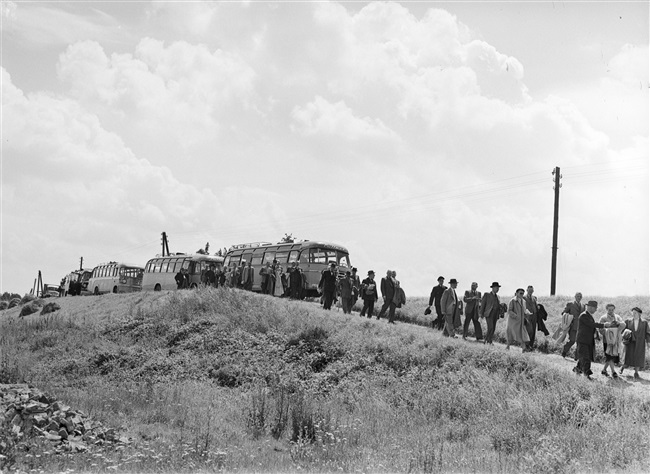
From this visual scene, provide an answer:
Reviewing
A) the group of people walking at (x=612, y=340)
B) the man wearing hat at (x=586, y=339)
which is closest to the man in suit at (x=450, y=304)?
the group of people walking at (x=612, y=340)

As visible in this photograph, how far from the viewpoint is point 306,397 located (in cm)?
1767

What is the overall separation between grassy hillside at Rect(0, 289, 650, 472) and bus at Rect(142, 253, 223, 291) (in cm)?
1339

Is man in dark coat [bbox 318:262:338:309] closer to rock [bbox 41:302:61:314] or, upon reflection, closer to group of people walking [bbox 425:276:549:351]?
group of people walking [bbox 425:276:549:351]

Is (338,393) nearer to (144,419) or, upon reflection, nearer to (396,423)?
(396,423)

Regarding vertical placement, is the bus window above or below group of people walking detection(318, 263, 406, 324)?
above

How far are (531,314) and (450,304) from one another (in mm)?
2666

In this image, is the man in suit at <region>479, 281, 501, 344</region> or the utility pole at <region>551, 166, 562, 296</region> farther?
the utility pole at <region>551, 166, 562, 296</region>

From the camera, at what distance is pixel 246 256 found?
38.7 meters

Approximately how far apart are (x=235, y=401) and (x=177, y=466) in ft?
21.2

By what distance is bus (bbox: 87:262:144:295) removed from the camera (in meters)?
50.8

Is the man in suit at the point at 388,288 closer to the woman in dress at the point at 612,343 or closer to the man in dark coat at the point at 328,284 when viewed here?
the man in dark coat at the point at 328,284

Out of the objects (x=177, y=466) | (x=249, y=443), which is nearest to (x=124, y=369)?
(x=249, y=443)

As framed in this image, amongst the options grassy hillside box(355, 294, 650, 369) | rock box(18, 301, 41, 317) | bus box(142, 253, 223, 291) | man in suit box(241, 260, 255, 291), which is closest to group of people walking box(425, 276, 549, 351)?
grassy hillside box(355, 294, 650, 369)

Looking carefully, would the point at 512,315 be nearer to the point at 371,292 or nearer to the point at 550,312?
the point at 371,292
